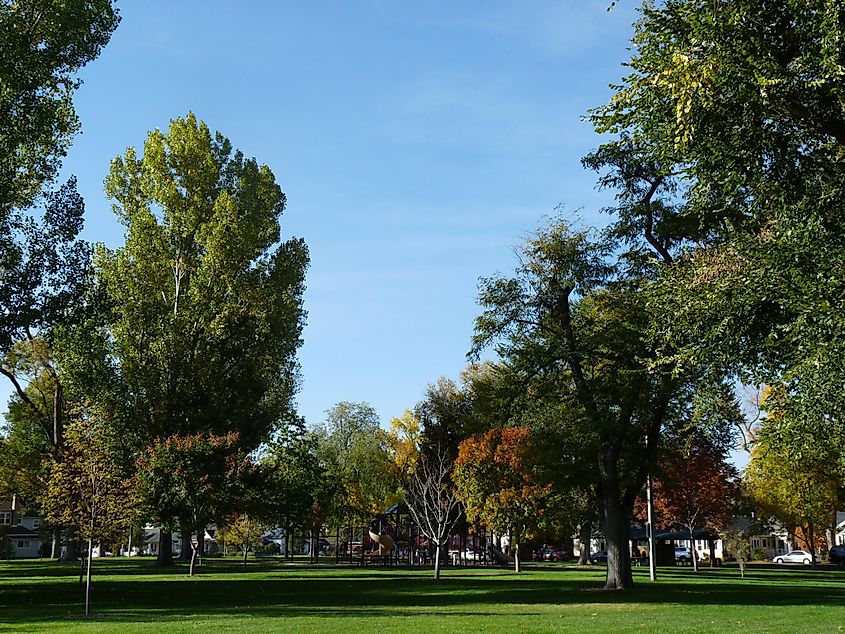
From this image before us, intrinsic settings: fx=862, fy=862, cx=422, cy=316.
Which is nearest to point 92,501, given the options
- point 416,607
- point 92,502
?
point 92,502

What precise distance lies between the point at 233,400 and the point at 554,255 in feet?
50.5

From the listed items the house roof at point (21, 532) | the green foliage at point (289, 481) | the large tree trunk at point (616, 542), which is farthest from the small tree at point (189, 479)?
the house roof at point (21, 532)

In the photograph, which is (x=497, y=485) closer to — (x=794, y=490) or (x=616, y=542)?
(x=616, y=542)

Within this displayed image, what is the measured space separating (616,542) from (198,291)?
19.0m

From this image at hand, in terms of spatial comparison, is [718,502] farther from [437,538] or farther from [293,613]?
[293,613]

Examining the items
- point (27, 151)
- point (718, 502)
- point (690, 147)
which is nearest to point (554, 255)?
point (690, 147)

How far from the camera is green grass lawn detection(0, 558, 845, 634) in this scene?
16750mm

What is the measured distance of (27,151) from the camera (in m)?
24.9

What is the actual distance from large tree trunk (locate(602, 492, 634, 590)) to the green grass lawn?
0.75 meters

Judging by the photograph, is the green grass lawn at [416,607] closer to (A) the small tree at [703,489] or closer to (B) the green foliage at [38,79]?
(B) the green foliage at [38,79]

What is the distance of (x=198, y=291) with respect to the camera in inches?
1388

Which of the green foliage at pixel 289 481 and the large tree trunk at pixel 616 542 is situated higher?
the green foliage at pixel 289 481

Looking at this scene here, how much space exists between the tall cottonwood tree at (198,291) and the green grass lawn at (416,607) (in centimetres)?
708

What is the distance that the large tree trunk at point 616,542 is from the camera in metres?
28.3
